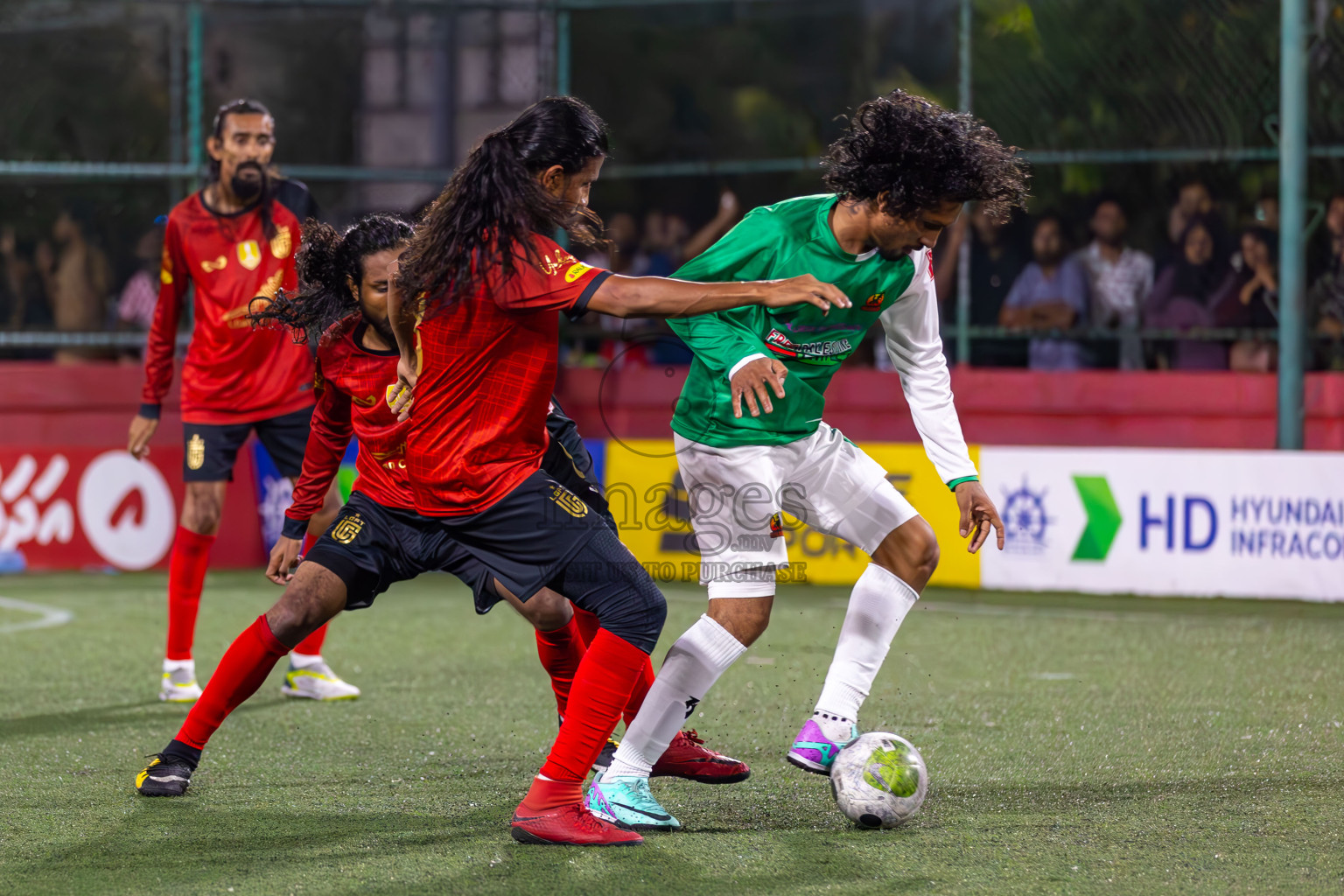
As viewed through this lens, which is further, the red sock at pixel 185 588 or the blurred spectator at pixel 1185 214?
the blurred spectator at pixel 1185 214

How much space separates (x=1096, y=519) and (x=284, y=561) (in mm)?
5837

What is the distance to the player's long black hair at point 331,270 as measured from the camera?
14.7ft

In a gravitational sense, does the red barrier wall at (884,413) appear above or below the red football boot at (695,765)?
above

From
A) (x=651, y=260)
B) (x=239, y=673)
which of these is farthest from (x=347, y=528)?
(x=651, y=260)

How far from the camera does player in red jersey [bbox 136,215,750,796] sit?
414 cm

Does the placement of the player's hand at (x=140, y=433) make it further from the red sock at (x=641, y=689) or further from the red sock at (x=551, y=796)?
the red sock at (x=551, y=796)

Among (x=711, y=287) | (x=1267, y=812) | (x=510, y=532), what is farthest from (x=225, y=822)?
(x=1267, y=812)

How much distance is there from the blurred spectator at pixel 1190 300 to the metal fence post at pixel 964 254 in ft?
3.78

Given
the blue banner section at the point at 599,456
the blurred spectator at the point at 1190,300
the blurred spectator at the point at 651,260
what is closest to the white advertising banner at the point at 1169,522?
the blurred spectator at the point at 1190,300

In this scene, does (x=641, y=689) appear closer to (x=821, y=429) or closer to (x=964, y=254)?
(x=821, y=429)

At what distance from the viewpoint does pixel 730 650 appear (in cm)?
411

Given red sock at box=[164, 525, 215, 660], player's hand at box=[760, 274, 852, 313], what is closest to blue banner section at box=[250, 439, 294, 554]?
red sock at box=[164, 525, 215, 660]

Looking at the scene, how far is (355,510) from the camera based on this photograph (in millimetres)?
4215

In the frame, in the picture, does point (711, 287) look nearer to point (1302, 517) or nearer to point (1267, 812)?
point (1267, 812)
